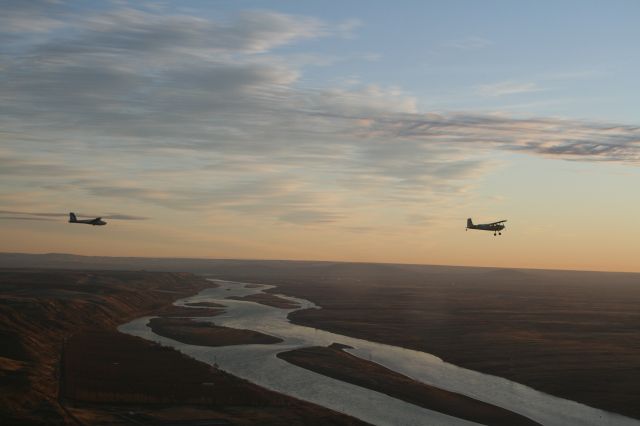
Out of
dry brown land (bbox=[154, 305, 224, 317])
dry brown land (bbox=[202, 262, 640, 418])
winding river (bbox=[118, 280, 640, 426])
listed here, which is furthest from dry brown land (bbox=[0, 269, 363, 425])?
dry brown land (bbox=[154, 305, 224, 317])

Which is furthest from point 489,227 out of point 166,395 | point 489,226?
point 166,395

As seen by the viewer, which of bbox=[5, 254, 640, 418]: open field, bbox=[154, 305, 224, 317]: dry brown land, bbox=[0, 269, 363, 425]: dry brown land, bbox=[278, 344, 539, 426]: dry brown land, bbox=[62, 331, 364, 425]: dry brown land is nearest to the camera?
bbox=[0, 269, 363, 425]: dry brown land

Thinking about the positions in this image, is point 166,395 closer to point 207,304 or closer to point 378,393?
point 378,393

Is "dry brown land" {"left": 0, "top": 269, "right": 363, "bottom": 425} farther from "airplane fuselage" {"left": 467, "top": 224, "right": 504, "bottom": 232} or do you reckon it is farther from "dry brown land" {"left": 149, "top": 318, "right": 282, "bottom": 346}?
"airplane fuselage" {"left": 467, "top": 224, "right": 504, "bottom": 232}

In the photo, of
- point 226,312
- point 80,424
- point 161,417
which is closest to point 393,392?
point 161,417

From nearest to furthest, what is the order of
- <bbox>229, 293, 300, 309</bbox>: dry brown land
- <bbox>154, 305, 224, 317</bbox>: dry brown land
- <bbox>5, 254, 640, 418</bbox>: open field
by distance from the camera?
<bbox>5, 254, 640, 418</bbox>: open field
<bbox>154, 305, 224, 317</bbox>: dry brown land
<bbox>229, 293, 300, 309</bbox>: dry brown land
